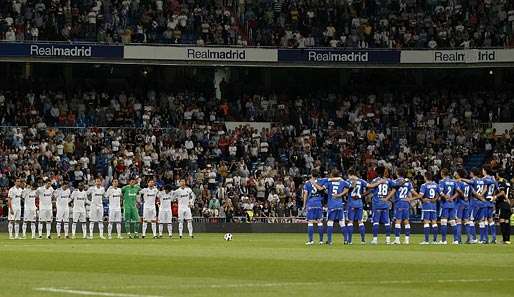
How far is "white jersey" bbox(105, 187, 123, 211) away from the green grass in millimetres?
13049

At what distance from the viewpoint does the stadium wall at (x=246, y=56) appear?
59.3 metres

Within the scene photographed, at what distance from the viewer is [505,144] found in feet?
198

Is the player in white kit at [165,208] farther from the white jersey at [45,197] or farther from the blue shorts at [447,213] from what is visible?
the blue shorts at [447,213]

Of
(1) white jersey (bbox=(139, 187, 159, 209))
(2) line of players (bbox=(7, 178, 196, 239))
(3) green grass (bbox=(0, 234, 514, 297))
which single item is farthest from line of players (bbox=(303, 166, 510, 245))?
(1) white jersey (bbox=(139, 187, 159, 209))

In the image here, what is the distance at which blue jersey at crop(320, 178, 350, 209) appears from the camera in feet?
115

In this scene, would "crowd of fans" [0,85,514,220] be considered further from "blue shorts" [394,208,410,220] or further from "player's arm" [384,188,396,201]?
"player's arm" [384,188,396,201]

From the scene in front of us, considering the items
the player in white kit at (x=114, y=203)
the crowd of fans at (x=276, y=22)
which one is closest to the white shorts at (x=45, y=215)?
the player in white kit at (x=114, y=203)

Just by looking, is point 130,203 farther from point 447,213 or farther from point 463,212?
point 463,212

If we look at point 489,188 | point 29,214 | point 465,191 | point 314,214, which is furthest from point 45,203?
point 489,188

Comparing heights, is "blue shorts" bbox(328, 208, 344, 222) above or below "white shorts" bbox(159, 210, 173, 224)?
above

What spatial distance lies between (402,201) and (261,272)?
1601cm

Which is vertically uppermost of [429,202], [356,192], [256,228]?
[356,192]

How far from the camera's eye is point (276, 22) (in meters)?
64.4

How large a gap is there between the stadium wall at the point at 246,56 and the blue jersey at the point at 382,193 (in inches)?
1056
